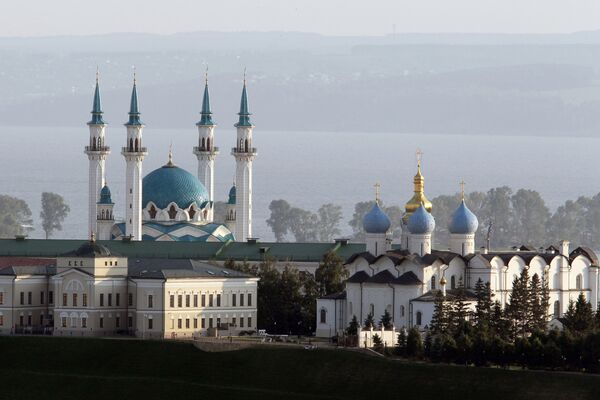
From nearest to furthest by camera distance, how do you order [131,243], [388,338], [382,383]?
[382,383], [388,338], [131,243]

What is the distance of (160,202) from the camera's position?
5438 inches

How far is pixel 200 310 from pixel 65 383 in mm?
13758

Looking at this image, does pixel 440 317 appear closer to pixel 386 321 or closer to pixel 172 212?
pixel 386 321

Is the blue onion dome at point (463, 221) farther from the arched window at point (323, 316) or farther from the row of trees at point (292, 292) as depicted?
the arched window at point (323, 316)

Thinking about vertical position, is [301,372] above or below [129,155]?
below

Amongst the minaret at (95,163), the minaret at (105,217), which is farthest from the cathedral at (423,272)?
the minaret at (95,163)

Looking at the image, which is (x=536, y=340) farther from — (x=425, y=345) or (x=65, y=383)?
(x=65, y=383)

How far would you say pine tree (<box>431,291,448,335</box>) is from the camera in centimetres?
10494

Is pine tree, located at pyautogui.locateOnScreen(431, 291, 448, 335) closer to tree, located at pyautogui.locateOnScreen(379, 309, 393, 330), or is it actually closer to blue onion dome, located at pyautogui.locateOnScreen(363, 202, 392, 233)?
tree, located at pyautogui.locateOnScreen(379, 309, 393, 330)

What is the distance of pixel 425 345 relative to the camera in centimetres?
10225

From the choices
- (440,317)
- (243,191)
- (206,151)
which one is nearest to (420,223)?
(440,317)

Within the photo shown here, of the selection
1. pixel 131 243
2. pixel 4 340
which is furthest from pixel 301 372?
pixel 131 243

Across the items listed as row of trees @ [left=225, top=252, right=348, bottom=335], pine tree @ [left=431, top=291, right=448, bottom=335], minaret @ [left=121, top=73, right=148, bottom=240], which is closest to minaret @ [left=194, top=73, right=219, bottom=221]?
minaret @ [left=121, top=73, right=148, bottom=240]

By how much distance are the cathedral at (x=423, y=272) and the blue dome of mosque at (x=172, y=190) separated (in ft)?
67.1
